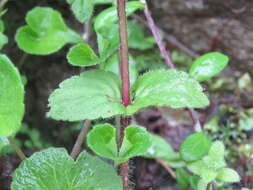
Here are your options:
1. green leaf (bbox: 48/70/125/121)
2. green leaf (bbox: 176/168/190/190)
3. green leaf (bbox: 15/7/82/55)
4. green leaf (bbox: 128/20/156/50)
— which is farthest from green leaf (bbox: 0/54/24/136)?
green leaf (bbox: 128/20/156/50)

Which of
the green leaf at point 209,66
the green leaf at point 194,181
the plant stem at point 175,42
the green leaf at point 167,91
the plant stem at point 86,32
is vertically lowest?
the green leaf at point 194,181

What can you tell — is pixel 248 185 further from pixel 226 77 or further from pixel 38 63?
pixel 38 63

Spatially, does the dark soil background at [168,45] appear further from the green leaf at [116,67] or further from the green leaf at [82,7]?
the green leaf at [82,7]

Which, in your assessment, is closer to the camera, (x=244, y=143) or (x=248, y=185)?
(x=248, y=185)

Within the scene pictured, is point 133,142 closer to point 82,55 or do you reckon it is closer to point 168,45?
point 82,55

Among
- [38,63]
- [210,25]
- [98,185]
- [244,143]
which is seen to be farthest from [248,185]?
[38,63]

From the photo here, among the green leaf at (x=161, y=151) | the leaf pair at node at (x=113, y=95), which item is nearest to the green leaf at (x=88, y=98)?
the leaf pair at node at (x=113, y=95)
